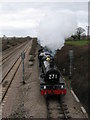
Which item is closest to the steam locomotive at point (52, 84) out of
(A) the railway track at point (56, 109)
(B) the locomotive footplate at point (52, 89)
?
(B) the locomotive footplate at point (52, 89)

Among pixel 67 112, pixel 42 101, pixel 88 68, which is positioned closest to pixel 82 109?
pixel 67 112

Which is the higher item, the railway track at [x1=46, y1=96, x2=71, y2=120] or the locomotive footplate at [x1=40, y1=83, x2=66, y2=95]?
Result: the locomotive footplate at [x1=40, y1=83, x2=66, y2=95]

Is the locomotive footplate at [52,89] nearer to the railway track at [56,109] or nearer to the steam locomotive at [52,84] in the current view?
the steam locomotive at [52,84]

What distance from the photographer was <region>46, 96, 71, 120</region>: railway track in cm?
1522

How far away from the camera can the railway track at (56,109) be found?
15.2m

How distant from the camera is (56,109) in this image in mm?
16844

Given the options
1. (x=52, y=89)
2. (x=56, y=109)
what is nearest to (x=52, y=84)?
(x=52, y=89)

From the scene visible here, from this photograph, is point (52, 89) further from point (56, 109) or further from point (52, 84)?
point (56, 109)

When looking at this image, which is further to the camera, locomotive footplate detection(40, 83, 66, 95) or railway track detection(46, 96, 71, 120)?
locomotive footplate detection(40, 83, 66, 95)

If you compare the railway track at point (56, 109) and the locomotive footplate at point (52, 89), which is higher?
the locomotive footplate at point (52, 89)

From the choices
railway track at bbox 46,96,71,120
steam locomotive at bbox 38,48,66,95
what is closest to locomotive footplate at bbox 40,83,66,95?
steam locomotive at bbox 38,48,66,95

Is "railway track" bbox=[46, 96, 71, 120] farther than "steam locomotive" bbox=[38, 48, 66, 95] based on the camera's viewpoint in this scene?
No

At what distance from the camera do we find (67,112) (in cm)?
1602

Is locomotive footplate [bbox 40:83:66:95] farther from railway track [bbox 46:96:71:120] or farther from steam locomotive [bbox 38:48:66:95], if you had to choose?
railway track [bbox 46:96:71:120]
